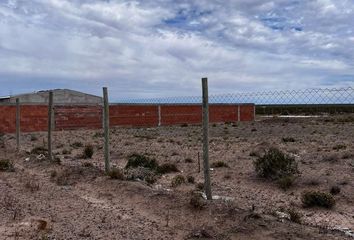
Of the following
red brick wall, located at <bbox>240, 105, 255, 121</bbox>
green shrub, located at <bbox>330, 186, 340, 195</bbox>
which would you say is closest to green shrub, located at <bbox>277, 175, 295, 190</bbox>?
green shrub, located at <bbox>330, 186, 340, 195</bbox>

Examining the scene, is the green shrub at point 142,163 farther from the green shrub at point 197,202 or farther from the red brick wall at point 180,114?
the red brick wall at point 180,114

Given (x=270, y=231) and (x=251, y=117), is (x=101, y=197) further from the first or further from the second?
(x=251, y=117)

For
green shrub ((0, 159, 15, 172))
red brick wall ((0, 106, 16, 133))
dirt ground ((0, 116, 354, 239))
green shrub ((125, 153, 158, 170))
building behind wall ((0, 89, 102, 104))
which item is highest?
building behind wall ((0, 89, 102, 104))

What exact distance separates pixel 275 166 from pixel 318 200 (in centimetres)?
295

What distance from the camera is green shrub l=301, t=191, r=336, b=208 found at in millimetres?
9492

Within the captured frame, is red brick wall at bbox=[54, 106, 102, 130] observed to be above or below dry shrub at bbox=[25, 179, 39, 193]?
above

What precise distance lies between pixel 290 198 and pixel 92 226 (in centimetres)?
434

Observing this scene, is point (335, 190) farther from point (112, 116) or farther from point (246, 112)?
point (246, 112)

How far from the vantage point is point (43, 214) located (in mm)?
8992

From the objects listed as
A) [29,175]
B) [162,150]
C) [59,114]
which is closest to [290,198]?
[29,175]

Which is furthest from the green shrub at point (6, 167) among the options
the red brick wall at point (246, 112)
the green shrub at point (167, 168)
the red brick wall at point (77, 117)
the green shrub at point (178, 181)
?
the red brick wall at point (246, 112)

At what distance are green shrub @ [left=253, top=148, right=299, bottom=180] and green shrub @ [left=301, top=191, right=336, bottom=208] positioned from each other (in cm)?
238

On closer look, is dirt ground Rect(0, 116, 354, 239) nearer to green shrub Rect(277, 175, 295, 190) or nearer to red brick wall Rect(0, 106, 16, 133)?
green shrub Rect(277, 175, 295, 190)

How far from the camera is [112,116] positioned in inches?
1874
